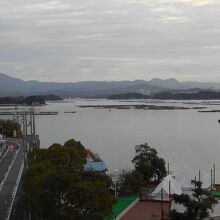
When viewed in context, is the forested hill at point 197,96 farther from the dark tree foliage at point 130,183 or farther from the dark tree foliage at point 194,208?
the dark tree foliage at point 194,208

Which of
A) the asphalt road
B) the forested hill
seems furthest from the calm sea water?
the forested hill

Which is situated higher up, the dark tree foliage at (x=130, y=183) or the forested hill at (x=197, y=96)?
the forested hill at (x=197, y=96)

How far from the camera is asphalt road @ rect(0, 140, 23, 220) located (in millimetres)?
9328

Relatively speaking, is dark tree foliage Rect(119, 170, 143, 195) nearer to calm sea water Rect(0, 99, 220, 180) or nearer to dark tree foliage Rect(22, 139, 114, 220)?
dark tree foliage Rect(22, 139, 114, 220)

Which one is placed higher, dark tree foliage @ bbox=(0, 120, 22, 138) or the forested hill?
the forested hill

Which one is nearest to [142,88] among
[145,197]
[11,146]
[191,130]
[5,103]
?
[5,103]

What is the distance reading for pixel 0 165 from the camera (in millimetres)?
15492

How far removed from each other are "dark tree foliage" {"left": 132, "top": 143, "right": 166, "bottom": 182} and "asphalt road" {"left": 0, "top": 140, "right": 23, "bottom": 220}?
348 centimetres

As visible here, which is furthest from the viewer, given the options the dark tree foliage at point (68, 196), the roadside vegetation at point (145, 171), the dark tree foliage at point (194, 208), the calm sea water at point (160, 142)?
the calm sea water at point (160, 142)

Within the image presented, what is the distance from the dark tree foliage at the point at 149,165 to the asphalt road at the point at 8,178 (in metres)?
3.48

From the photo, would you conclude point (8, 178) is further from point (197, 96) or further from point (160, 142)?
point (197, 96)

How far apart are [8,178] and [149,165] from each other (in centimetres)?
395

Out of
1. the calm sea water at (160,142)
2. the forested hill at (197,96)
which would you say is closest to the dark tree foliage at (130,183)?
the calm sea water at (160,142)

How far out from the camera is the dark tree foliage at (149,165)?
520 inches
